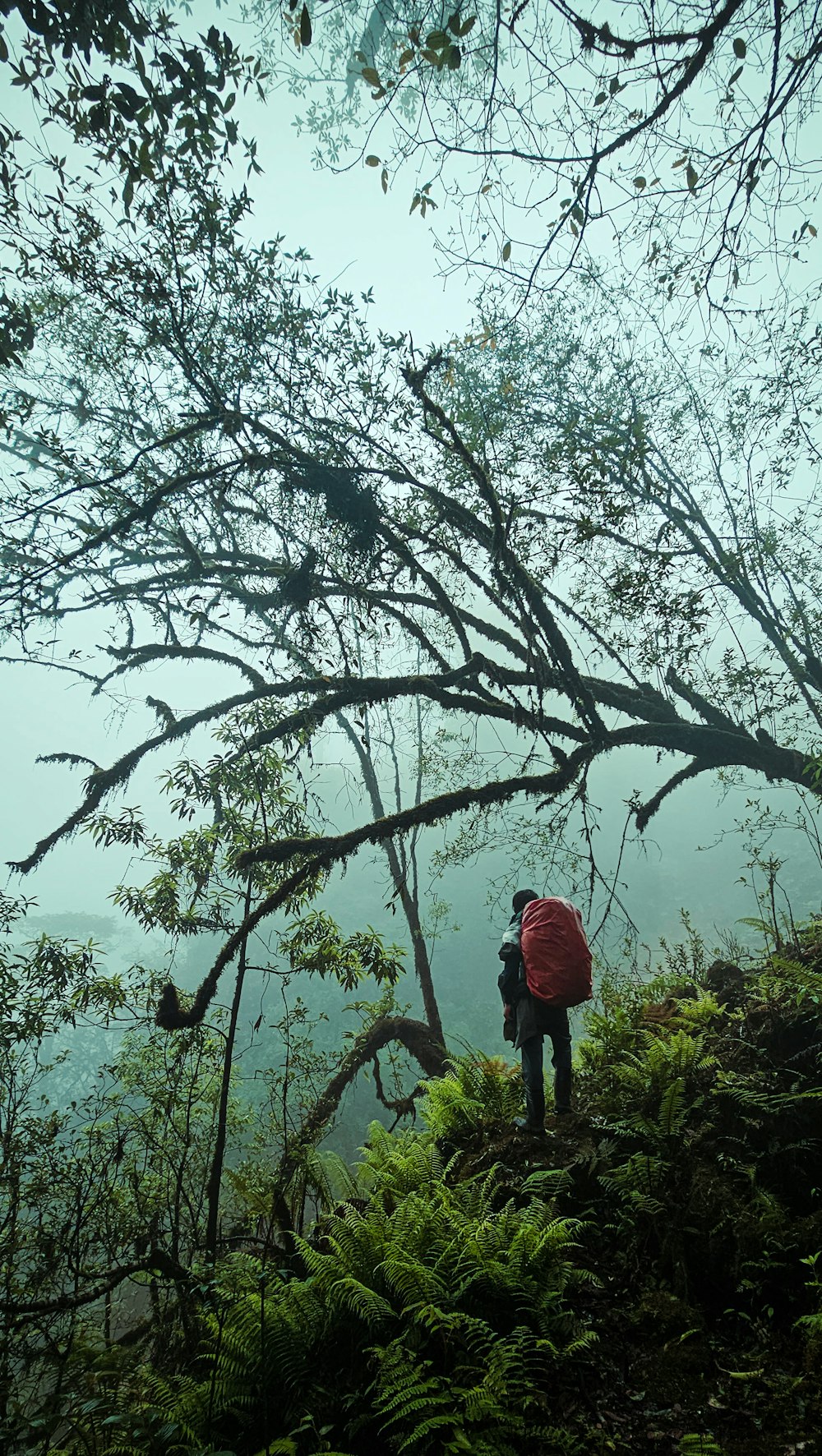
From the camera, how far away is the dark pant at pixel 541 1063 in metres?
5.27

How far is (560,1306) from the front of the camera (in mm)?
3223

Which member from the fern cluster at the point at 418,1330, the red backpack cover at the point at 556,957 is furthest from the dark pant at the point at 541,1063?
the fern cluster at the point at 418,1330

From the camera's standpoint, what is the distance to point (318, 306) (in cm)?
657

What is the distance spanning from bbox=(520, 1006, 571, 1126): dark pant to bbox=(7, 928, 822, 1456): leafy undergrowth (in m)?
0.39

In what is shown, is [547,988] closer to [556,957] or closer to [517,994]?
[556,957]

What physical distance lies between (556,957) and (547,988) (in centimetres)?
27

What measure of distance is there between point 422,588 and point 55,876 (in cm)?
15270

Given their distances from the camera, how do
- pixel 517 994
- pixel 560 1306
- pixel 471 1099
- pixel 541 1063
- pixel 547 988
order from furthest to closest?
pixel 471 1099 → pixel 517 994 → pixel 547 988 → pixel 541 1063 → pixel 560 1306

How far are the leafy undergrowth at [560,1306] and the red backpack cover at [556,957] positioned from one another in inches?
32.6

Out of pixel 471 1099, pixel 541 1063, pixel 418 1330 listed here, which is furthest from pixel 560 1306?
pixel 471 1099

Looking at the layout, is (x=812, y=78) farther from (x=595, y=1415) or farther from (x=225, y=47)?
(x=595, y=1415)

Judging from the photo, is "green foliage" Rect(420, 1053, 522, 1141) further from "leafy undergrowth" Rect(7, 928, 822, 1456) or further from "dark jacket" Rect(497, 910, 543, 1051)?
"leafy undergrowth" Rect(7, 928, 822, 1456)

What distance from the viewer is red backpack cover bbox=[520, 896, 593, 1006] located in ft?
18.1

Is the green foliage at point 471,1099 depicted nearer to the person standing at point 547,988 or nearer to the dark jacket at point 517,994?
the person standing at point 547,988
